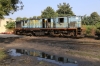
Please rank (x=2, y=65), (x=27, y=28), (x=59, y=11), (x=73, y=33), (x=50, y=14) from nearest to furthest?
(x=2, y=65), (x=73, y=33), (x=27, y=28), (x=50, y=14), (x=59, y=11)

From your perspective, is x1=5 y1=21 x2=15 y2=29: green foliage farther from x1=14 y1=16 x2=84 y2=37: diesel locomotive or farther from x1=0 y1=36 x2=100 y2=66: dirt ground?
x1=0 y1=36 x2=100 y2=66: dirt ground


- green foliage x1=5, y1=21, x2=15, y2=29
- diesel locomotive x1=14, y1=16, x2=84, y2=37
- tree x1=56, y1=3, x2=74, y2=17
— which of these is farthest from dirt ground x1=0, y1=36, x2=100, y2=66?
tree x1=56, y1=3, x2=74, y2=17

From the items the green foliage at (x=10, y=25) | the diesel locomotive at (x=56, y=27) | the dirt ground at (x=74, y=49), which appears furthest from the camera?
the green foliage at (x=10, y=25)

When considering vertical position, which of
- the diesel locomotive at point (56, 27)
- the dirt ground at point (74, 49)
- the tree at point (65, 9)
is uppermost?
the tree at point (65, 9)

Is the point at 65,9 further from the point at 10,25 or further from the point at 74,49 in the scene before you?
the point at 74,49

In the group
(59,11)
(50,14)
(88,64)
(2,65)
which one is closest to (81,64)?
(88,64)

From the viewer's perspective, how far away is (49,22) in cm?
3453

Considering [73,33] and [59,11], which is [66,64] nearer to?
[73,33]

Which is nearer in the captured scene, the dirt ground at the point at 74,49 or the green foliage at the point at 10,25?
the dirt ground at the point at 74,49

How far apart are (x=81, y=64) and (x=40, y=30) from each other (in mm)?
25851

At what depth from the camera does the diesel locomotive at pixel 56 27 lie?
30.5 meters

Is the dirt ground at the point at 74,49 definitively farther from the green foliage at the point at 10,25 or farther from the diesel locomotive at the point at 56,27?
the green foliage at the point at 10,25

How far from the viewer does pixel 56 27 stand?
107ft

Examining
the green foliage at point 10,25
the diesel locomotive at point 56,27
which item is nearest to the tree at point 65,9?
the green foliage at point 10,25
